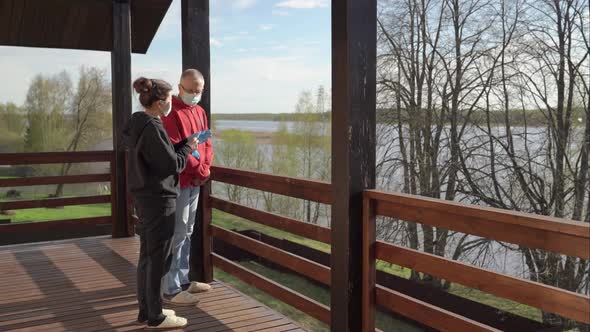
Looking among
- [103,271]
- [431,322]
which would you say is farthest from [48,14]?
[431,322]

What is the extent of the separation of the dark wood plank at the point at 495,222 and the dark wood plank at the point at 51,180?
367 cm

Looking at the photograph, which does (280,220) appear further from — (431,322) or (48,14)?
(48,14)

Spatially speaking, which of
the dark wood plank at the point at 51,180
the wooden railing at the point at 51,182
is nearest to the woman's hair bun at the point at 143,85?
the wooden railing at the point at 51,182

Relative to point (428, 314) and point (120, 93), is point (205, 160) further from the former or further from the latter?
point (120, 93)

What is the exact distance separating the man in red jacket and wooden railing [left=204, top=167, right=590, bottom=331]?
0.37 metres

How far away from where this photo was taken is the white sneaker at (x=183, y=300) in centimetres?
316

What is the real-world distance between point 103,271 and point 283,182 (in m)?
1.85

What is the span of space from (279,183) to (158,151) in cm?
81

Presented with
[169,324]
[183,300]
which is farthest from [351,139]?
[183,300]

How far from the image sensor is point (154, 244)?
8.42 ft

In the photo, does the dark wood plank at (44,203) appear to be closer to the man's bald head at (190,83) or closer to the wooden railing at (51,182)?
the wooden railing at (51,182)

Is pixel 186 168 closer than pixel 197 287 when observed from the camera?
Yes

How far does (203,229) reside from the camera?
12.2ft

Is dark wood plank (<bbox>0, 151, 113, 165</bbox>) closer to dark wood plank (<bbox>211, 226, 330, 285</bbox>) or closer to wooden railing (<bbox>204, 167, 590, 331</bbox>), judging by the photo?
dark wood plank (<bbox>211, 226, 330, 285</bbox>)
